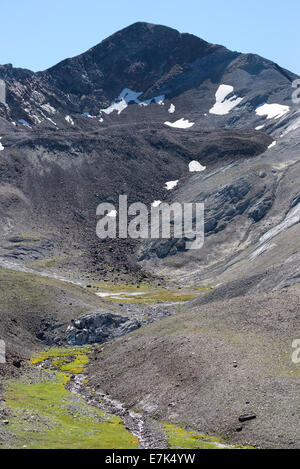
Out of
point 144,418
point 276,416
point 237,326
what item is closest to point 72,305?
point 237,326

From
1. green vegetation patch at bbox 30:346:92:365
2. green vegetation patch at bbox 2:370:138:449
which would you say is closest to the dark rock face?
green vegetation patch at bbox 30:346:92:365

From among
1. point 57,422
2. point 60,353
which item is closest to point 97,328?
point 60,353

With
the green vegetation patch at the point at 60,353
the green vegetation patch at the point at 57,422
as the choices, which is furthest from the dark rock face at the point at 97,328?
the green vegetation patch at the point at 57,422

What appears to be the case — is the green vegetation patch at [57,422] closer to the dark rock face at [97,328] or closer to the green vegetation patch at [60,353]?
the green vegetation patch at [60,353]

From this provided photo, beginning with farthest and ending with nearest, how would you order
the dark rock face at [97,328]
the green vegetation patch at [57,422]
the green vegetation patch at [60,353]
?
the dark rock face at [97,328] < the green vegetation patch at [60,353] < the green vegetation patch at [57,422]

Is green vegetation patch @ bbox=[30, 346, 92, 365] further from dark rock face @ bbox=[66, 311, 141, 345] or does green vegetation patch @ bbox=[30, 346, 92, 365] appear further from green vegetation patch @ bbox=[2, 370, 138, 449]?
green vegetation patch @ bbox=[2, 370, 138, 449]
